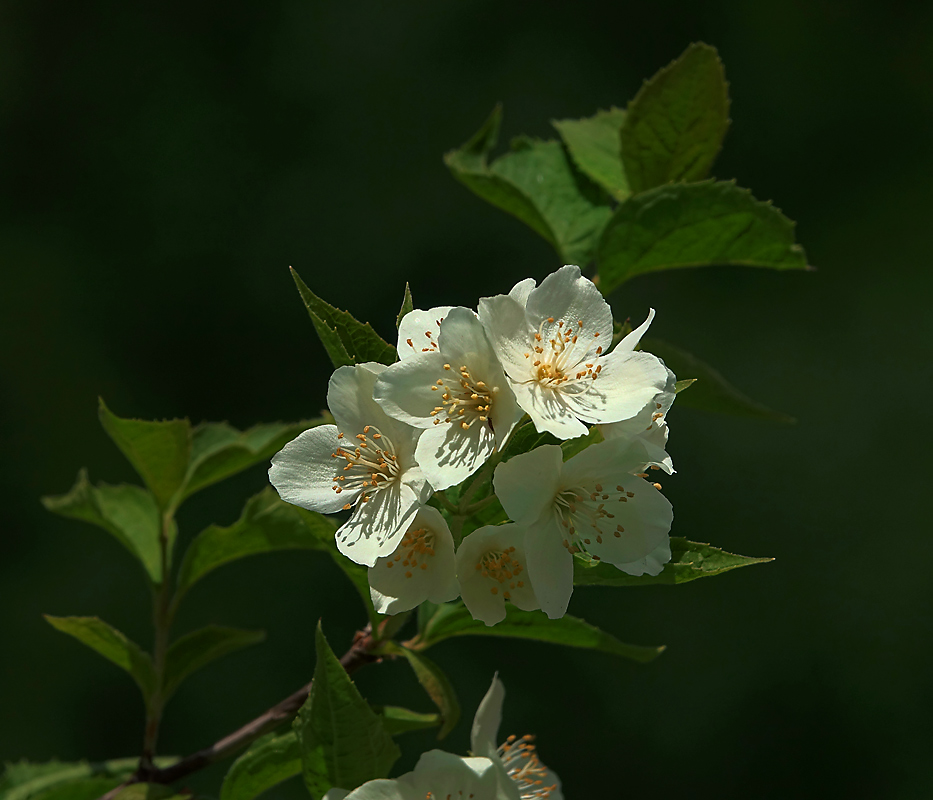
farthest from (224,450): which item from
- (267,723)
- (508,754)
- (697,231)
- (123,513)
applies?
(697,231)

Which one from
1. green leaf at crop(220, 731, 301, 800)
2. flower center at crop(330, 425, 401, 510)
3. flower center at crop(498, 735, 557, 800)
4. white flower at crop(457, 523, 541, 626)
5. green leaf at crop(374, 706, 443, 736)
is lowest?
flower center at crop(498, 735, 557, 800)

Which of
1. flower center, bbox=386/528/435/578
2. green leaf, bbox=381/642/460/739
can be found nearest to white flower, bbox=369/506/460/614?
flower center, bbox=386/528/435/578

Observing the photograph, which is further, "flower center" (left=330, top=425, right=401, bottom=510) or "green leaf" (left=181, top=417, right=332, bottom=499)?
"green leaf" (left=181, top=417, right=332, bottom=499)

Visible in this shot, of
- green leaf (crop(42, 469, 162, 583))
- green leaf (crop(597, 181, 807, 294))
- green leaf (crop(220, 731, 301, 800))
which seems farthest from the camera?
green leaf (crop(42, 469, 162, 583))

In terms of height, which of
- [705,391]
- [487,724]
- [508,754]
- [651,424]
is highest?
[651,424]

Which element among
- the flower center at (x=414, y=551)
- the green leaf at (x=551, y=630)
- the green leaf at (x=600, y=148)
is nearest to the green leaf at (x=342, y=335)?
the flower center at (x=414, y=551)

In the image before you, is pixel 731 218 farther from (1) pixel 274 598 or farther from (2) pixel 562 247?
(1) pixel 274 598

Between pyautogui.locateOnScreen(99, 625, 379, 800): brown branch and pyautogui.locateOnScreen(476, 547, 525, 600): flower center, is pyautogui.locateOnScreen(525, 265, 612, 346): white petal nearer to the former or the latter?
pyautogui.locateOnScreen(476, 547, 525, 600): flower center

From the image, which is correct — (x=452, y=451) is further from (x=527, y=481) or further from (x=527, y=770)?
(x=527, y=770)
